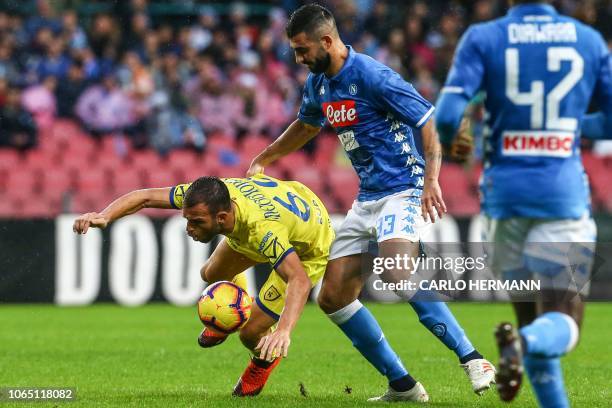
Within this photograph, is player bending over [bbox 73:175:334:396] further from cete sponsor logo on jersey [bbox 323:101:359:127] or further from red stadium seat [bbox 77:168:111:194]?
red stadium seat [bbox 77:168:111:194]

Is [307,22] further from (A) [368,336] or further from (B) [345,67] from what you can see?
(A) [368,336]

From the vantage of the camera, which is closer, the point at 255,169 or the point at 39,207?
the point at 255,169

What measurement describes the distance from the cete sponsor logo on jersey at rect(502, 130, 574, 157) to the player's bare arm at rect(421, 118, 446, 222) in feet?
3.81

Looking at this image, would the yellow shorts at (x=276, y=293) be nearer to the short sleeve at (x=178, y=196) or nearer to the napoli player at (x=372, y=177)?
the napoli player at (x=372, y=177)

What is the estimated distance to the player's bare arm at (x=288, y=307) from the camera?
572 centimetres

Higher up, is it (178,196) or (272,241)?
(178,196)

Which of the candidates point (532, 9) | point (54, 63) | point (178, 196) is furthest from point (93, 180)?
point (532, 9)

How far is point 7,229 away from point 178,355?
17.3 feet

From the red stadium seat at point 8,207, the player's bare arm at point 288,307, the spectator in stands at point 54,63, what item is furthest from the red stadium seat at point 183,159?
the player's bare arm at point 288,307

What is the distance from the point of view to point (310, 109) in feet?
23.5

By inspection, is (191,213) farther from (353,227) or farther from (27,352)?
(27,352)

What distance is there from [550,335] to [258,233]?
2180 millimetres

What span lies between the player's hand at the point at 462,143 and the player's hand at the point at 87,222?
7.59 ft

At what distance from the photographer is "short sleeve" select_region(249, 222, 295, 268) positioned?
615cm
